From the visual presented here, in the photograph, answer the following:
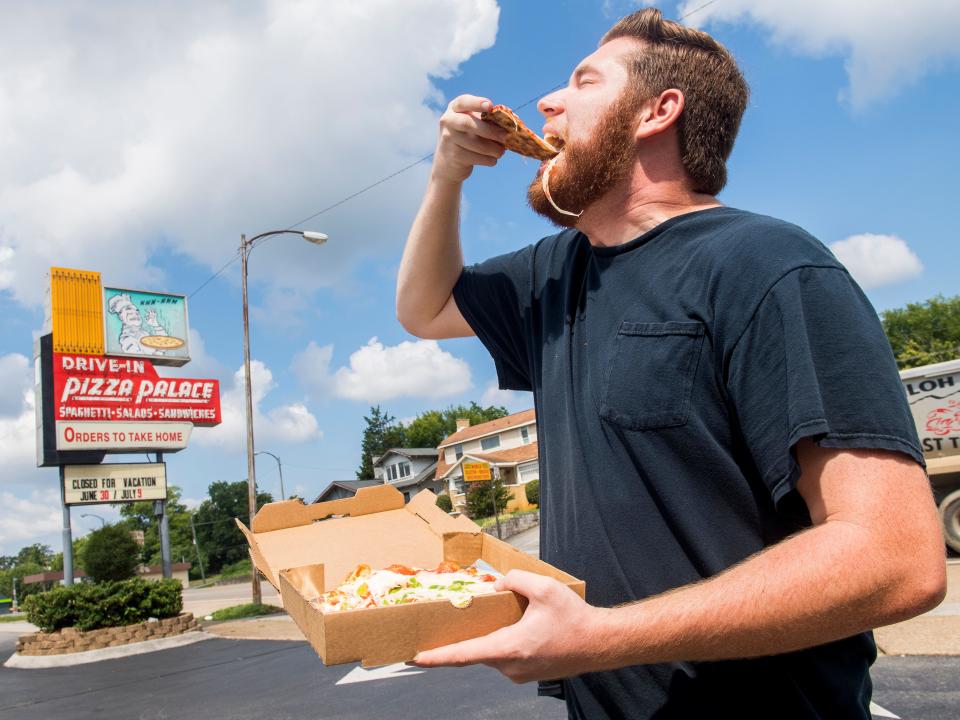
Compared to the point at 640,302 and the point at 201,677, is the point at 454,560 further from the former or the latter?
the point at 201,677

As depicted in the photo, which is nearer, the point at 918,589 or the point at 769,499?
the point at 918,589

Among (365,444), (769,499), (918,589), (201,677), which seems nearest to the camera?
(918,589)

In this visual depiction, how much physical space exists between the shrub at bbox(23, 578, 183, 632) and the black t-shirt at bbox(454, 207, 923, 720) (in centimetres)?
1729

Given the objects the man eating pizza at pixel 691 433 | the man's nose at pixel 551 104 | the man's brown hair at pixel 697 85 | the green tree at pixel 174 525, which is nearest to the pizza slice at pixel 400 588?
the man eating pizza at pixel 691 433

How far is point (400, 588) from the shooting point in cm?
150

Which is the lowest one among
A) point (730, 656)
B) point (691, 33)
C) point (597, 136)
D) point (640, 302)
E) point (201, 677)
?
point (201, 677)

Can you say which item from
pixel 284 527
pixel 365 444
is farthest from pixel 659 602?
pixel 365 444

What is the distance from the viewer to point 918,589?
42.4 inches

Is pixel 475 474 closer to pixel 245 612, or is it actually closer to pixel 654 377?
pixel 245 612

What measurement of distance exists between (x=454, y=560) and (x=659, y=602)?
0.91 metres

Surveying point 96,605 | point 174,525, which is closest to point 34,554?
point 174,525

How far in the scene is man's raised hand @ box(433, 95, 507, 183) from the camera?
6.26 feet

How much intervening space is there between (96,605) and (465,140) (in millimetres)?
17284

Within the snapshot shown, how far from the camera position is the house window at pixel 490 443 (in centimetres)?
5120
